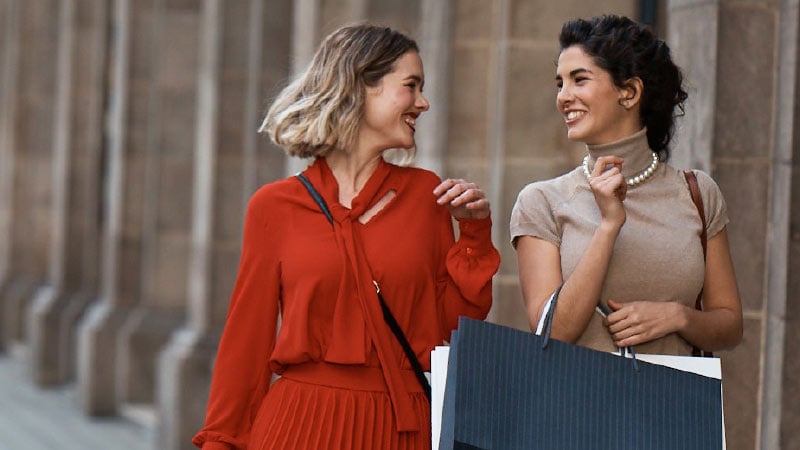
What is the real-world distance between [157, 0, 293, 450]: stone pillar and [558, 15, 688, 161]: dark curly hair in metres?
7.75

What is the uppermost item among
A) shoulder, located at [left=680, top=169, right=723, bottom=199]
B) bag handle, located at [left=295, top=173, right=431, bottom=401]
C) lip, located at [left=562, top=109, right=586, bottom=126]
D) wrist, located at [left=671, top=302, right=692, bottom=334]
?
lip, located at [left=562, top=109, right=586, bottom=126]

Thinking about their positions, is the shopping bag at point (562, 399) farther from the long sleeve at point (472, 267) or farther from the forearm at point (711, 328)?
the long sleeve at point (472, 267)

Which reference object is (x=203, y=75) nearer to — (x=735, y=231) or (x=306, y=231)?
(x=735, y=231)

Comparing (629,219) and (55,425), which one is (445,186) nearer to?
(629,219)

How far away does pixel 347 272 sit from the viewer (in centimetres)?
405

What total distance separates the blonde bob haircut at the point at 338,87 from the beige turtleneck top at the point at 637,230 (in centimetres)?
53

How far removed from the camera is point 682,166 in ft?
18.6

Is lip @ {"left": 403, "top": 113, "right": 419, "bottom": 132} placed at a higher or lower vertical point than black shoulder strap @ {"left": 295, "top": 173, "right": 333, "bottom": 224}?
higher

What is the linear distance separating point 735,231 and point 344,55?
1891 mm

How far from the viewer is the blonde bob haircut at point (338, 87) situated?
4125 mm

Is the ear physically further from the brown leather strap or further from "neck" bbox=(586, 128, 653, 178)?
the brown leather strap

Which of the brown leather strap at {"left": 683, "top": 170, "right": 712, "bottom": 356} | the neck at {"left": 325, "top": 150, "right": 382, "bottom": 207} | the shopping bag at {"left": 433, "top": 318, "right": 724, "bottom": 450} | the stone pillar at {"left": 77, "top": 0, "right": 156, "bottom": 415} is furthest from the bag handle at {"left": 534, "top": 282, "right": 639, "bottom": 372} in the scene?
the stone pillar at {"left": 77, "top": 0, "right": 156, "bottom": 415}

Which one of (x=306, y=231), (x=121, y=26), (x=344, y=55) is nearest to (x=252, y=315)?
(x=306, y=231)

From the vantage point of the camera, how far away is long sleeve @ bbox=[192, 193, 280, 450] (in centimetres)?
416
